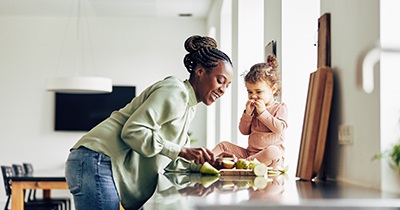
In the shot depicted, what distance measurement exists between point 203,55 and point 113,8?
6.23 m

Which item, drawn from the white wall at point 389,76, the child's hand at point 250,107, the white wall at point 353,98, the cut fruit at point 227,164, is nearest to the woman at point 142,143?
the cut fruit at point 227,164

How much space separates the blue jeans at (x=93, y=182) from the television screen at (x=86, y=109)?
6.77 meters

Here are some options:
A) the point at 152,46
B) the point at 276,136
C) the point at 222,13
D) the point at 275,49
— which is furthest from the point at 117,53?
the point at 276,136

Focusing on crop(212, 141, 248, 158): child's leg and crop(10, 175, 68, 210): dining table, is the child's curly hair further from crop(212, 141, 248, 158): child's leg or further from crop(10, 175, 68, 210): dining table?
crop(10, 175, 68, 210): dining table

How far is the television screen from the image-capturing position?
30.8 feet

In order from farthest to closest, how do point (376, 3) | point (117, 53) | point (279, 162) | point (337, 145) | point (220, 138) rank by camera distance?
point (117, 53), point (220, 138), point (279, 162), point (337, 145), point (376, 3)

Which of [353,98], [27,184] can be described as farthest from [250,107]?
[27,184]

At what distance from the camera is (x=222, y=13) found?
742 centimetres

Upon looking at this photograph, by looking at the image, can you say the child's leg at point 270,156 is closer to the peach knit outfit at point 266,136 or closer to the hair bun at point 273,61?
the peach knit outfit at point 266,136

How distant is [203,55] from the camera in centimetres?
275

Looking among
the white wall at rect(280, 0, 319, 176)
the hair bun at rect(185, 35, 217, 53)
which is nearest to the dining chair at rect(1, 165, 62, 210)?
the white wall at rect(280, 0, 319, 176)

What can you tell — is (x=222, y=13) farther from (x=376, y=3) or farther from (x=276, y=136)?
(x=376, y=3)

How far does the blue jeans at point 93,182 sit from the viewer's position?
8.53 feet

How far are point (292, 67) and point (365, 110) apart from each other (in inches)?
68.3
